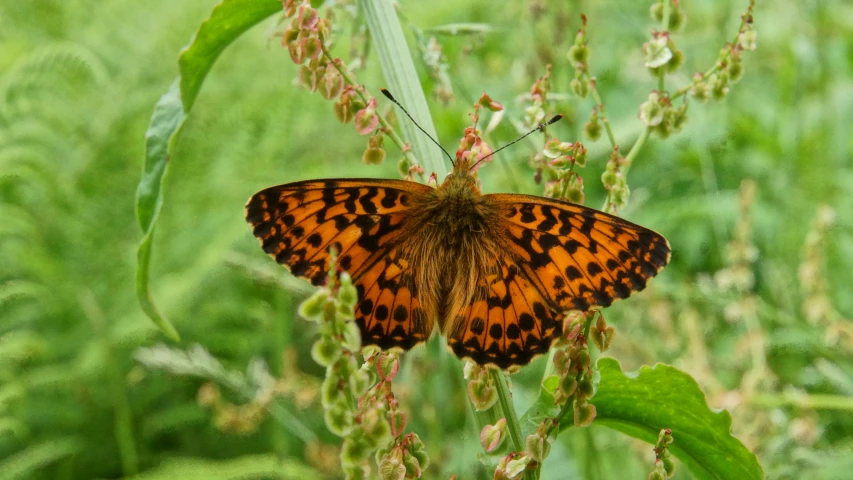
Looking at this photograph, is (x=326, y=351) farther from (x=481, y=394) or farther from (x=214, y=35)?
(x=214, y=35)

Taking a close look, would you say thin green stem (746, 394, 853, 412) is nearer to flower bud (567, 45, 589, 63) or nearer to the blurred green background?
the blurred green background

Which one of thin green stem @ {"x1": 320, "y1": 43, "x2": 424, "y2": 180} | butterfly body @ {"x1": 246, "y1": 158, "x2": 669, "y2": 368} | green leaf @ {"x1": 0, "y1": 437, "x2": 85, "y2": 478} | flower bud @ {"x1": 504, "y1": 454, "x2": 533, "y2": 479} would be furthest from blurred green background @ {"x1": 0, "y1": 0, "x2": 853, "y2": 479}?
flower bud @ {"x1": 504, "y1": 454, "x2": 533, "y2": 479}

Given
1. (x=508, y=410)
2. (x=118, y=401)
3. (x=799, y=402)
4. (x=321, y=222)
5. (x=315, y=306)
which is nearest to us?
(x=315, y=306)

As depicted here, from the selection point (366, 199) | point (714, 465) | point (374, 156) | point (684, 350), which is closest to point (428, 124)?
point (374, 156)

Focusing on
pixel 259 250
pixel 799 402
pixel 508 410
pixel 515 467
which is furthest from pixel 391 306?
pixel 259 250

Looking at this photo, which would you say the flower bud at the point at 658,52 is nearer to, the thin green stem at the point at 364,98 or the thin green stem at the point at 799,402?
the thin green stem at the point at 364,98

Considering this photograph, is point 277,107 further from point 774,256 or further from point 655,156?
point 774,256
